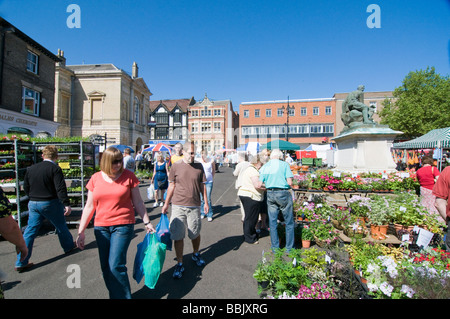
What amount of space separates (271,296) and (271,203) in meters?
1.94

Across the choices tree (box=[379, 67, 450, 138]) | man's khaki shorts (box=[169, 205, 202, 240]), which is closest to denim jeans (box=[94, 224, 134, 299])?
man's khaki shorts (box=[169, 205, 202, 240])

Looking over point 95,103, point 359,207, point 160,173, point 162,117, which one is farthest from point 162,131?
point 359,207

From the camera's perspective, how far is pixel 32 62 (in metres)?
19.4

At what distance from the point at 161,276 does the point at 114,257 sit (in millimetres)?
1225

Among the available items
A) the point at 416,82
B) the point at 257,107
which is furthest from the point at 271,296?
the point at 257,107

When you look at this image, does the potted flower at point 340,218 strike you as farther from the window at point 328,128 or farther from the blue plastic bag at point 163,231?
the window at point 328,128

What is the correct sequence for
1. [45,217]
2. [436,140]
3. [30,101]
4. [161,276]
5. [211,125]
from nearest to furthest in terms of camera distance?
[161,276], [45,217], [436,140], [30,101], [211,125]

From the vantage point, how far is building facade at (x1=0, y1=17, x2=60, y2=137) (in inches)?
646

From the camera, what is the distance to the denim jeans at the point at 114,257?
8.47ft

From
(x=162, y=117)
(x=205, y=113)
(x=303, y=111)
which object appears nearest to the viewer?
(x=303, y=111)

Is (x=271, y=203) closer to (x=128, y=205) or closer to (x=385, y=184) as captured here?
(x=128, y=205)

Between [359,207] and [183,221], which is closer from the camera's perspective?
[183,221]

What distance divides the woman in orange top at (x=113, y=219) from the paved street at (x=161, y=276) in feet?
1.90
